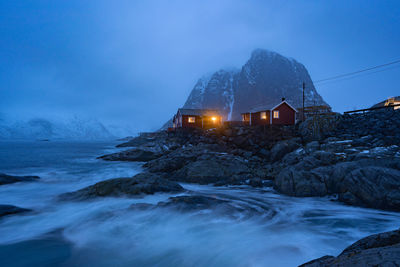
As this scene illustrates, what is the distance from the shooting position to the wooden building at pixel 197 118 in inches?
1644

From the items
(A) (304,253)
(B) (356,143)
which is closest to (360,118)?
(B) (356,143)

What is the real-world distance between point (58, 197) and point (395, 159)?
1911 centimetres

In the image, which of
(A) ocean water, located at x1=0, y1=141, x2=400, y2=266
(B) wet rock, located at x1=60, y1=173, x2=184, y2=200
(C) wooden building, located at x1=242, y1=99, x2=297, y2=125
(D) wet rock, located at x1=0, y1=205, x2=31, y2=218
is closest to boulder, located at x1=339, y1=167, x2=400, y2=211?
(A) ocean water, located at x1=0, y1=141, x2=400, y2=266

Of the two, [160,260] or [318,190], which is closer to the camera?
[160,260]

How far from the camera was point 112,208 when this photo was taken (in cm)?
880

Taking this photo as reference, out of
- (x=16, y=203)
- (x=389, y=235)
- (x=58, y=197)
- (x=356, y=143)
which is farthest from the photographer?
(x=356, y=143)

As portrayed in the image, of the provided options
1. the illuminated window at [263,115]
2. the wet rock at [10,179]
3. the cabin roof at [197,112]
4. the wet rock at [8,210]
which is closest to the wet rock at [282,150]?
the illuminated window at [263,115]

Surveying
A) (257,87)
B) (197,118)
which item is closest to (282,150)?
(197,118)

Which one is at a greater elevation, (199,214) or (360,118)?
(360,118)

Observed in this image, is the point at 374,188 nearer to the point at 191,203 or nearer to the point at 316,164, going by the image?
the point at 316,164

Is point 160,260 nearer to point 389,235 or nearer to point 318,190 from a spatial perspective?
point 389,235

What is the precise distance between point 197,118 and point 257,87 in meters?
108

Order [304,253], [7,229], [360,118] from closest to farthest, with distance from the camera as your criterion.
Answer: [304,253]
[7,229]
[360,118]

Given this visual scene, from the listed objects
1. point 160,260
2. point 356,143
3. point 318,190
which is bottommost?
point 160,260
